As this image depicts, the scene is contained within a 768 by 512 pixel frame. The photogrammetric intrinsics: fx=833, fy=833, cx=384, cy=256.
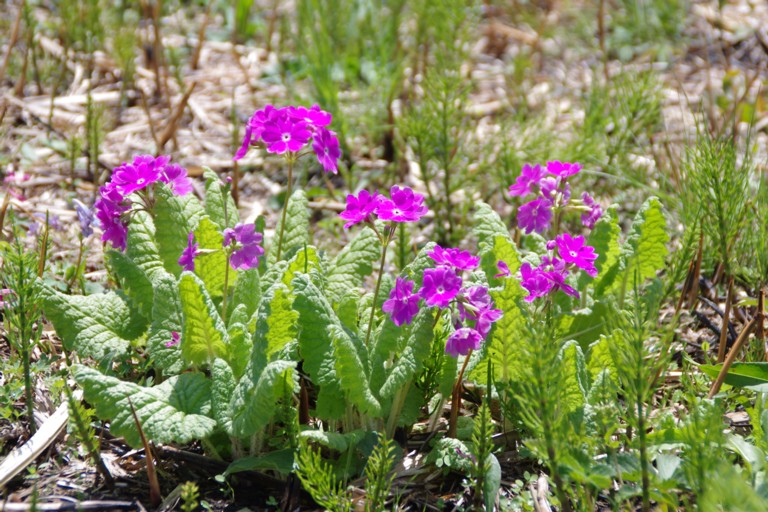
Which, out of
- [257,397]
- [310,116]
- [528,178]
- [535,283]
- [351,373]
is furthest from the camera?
[528,178]

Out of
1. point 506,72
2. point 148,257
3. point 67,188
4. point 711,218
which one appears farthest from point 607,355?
point 506,72

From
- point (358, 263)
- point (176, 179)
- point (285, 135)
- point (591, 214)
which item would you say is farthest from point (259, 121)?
point (591, 214)

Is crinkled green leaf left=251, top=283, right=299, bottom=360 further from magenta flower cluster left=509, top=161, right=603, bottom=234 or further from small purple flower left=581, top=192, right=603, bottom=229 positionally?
small purple flower left=581, top=192, right=603, bottom=229

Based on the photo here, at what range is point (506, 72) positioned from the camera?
17.8ft

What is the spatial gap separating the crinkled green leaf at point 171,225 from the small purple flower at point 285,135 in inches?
16.4

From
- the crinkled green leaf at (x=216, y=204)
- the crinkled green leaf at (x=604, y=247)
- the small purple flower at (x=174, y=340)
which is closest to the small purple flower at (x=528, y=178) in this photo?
the crinkled green leaf at (x=604, y=247)

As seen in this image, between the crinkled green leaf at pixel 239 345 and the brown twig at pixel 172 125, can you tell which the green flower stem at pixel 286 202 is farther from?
the brown twig at pixel 172 125

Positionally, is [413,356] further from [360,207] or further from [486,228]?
[486,228]

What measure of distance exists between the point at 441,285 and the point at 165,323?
863 mm

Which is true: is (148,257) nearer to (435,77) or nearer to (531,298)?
(531,298)

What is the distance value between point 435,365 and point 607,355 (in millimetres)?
519

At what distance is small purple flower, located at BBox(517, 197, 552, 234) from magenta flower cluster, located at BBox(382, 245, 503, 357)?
1.62 feet

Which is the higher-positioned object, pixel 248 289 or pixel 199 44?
pixel 199 44

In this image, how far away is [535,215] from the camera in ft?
8.86
